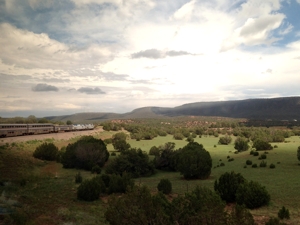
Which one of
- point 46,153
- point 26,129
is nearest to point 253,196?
point 46,153

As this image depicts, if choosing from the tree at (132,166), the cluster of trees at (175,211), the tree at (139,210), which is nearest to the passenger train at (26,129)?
the tree at (132,166)

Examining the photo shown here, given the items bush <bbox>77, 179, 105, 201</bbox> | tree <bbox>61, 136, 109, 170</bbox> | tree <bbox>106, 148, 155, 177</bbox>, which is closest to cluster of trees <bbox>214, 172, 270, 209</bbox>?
bush <bbox>77, 179, 105, 201</bbox>

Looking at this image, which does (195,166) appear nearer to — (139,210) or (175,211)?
(175,211)

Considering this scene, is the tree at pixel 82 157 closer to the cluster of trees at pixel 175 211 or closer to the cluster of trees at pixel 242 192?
the cluster of trees at pixel 242 192

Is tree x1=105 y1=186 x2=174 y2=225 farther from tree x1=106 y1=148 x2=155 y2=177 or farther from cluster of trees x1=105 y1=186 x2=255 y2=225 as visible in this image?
tree x1=106 y1=148 x2=155 y2=177

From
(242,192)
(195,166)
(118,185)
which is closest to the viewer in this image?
(242,192)

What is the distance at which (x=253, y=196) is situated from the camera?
1434 cm

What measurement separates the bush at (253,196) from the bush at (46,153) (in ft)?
→ 96.6

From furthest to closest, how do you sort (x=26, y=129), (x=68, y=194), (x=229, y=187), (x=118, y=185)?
(x=26, y=129)
(x=118, y=185)
(x=68, y=194)
(x=229, y=187)

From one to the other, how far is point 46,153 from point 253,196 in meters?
30.4

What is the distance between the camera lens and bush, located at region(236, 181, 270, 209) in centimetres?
1428

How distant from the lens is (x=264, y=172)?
79.3 ft

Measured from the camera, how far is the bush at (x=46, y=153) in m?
35.0

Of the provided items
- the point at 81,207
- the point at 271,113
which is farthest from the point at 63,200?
the point at 271,113
